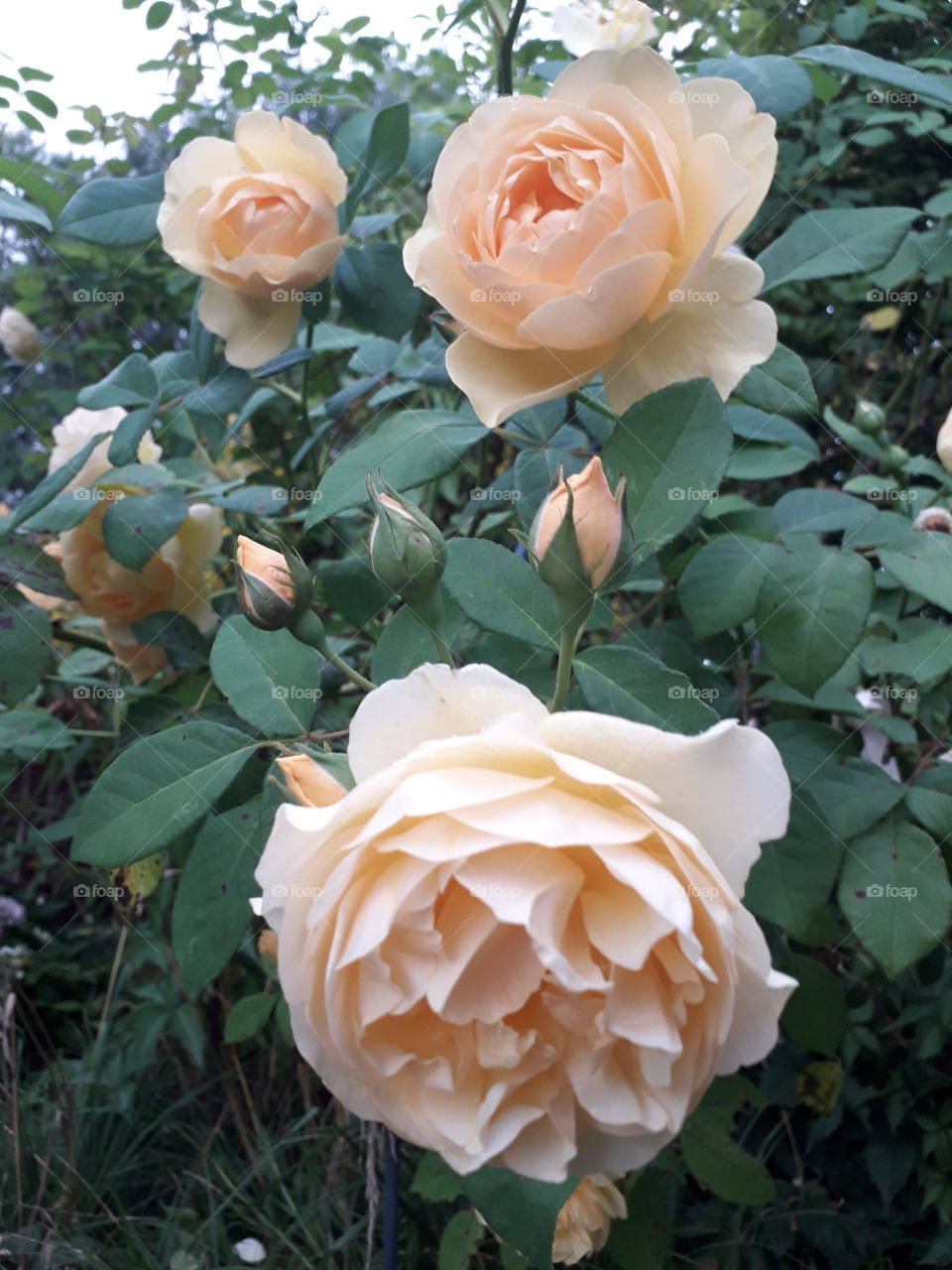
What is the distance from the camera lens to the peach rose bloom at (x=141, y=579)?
1140mm

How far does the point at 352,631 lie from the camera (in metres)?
1.37

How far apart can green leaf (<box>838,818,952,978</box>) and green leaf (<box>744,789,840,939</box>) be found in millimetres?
73

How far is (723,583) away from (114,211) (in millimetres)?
714

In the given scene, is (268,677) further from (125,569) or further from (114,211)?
(114,211)


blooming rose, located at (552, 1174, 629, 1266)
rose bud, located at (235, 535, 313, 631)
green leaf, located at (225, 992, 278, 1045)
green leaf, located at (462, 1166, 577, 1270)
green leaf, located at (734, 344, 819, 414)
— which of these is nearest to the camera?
green leaf, located at (462, 1166, 577, 1270)

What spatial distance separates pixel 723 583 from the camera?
0.86 m

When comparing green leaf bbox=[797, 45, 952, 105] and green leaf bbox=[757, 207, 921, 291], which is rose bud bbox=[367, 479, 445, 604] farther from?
green leaf bbox=[797, 45, 952, 105]

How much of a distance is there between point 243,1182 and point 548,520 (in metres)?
1.36

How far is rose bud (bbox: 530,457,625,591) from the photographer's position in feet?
1.98

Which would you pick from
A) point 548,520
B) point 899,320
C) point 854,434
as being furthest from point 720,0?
point 548,520

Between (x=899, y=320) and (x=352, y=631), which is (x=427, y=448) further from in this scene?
(x=899, y=320)

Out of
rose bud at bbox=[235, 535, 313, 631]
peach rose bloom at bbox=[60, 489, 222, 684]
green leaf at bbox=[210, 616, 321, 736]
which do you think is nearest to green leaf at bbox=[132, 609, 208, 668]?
peach rose bloom at bbox=[60, 489, 222, 684]

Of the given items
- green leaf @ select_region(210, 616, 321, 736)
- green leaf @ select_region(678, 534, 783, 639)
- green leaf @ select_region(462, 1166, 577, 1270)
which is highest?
A: green leaf @ select_region(210, 616, 321, 736)

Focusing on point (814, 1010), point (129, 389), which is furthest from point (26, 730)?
point (814, 1010)
